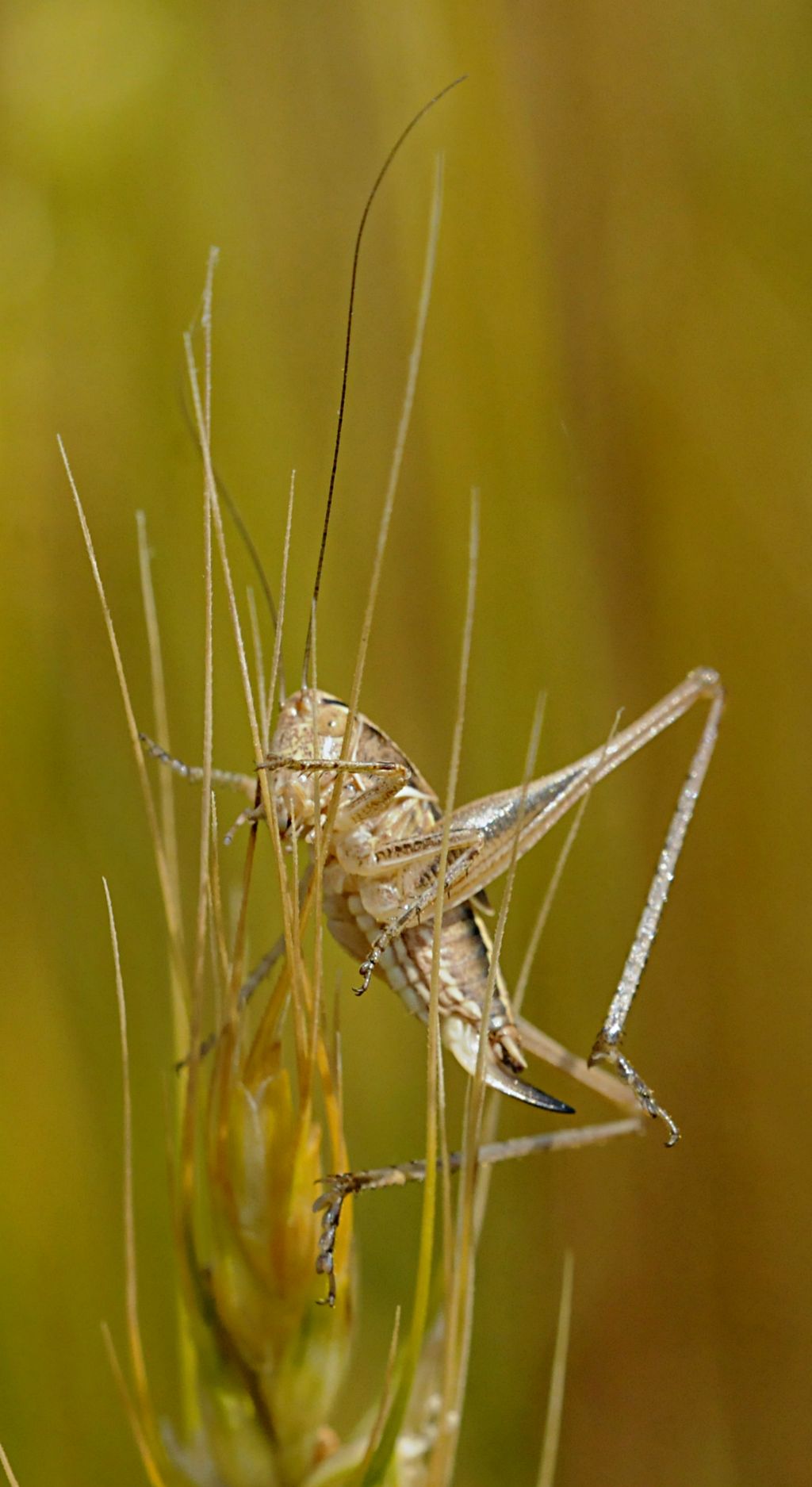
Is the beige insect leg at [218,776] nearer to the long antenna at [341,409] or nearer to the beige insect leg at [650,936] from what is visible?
the long antenna at [341,409]

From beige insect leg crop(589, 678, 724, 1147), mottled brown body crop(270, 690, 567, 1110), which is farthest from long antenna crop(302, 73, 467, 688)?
beige insect leg crop(589, 678, 724, 1147)

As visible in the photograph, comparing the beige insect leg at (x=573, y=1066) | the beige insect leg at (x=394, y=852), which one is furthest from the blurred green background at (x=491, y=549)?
the beige insect leg at (x=394, y=852)

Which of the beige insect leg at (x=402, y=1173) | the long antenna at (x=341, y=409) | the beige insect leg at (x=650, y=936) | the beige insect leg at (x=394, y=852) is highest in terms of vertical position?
the long antenna at (x=341, y=409)

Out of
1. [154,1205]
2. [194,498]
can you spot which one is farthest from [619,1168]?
[194,498]

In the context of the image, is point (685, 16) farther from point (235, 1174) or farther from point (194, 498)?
point (235, 1174)

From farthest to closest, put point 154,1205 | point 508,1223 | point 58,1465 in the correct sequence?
1. point 508,1223
2. point 154,1205
3. point 58,1465

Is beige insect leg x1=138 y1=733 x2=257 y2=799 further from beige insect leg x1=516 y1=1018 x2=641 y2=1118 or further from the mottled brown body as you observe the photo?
beige insect leg x1=516 y1=1018 x2=641 y2=1118
